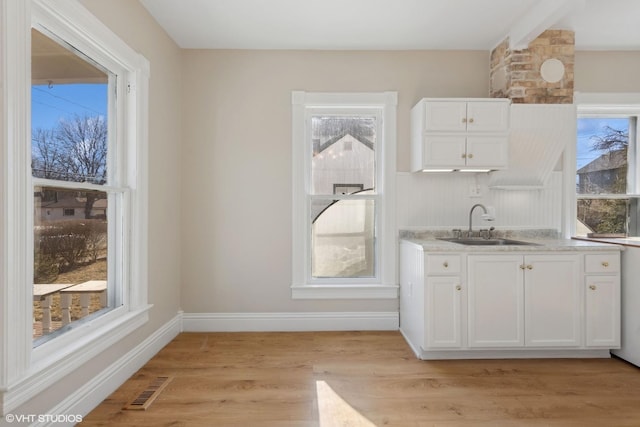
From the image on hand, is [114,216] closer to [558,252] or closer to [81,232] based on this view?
[81,232]

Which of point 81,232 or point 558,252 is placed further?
point 558,252

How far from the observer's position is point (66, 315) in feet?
6.86

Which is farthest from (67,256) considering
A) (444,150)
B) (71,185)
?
(444,150)

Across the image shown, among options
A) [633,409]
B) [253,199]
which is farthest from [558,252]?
[253,199]

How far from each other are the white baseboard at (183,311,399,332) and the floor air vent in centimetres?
101

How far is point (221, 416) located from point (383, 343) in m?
1.63

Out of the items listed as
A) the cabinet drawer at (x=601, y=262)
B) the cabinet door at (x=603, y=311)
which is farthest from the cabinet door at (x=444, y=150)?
the cabinet door at (x=603, y=311)

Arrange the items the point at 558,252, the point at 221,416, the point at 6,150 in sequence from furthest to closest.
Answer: the point at 558,252 → the point at 221,416 → the point at 6,150

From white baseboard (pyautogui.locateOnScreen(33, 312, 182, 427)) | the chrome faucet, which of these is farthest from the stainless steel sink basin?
white baseboard (pyautogui.locateOnScreen(33, 312, 182, 427))

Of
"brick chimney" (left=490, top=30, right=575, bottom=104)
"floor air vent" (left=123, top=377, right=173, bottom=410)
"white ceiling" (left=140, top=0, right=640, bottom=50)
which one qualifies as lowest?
"floor air vent" (left=123, top=377, right=173, bottom=410)

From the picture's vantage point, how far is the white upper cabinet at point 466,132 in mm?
3170

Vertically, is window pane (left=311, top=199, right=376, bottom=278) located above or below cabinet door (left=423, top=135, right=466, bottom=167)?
below

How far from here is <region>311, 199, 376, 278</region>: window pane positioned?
372 centimetres

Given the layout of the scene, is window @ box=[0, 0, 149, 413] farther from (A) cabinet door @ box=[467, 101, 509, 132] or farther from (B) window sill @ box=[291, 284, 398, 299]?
(A) cabinet door @ box=[467, 101, 509, 132]
